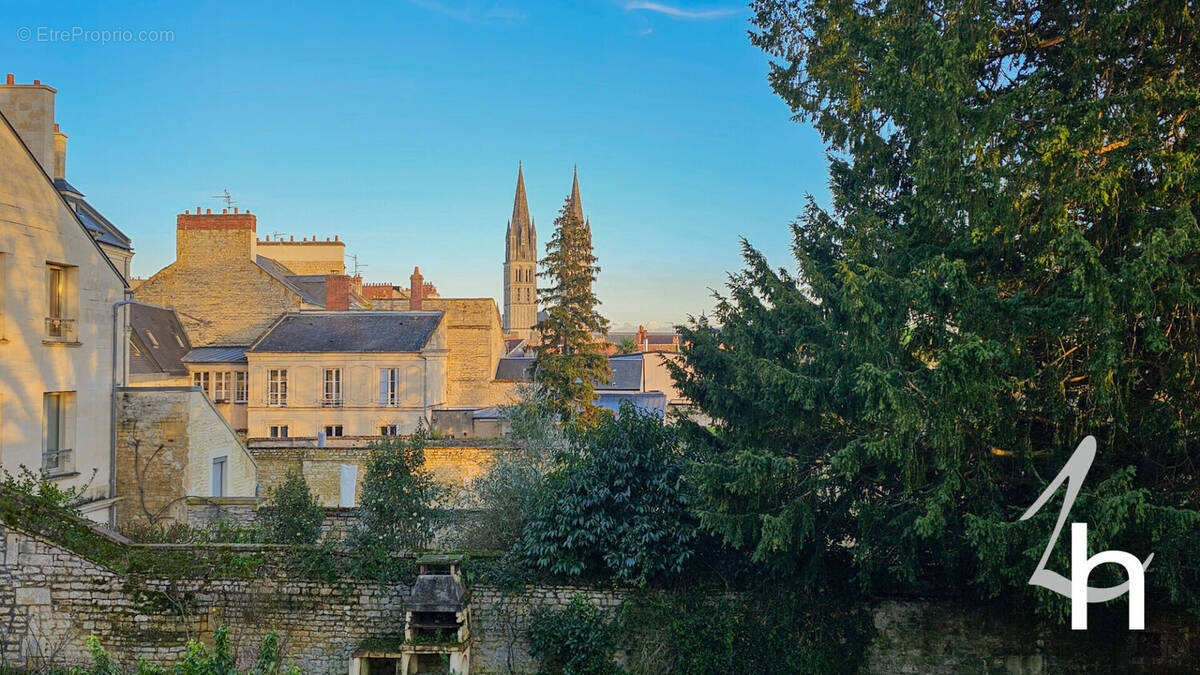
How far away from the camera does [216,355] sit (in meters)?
32.2

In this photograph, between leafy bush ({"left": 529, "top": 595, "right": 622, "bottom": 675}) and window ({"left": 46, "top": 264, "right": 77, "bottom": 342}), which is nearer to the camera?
leafy bush ({"left": 529, "top": 595, "right": 622, "bottom": 675})

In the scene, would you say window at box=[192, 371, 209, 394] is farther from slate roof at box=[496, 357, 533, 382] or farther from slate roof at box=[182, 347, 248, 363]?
slate roof at box=[496, 357, 533, 382]

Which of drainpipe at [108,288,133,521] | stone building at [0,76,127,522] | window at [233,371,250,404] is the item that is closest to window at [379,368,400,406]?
window at [233,371,250,404]

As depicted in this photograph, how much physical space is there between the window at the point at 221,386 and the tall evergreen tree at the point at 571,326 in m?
12.4

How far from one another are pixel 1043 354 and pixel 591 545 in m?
6.21

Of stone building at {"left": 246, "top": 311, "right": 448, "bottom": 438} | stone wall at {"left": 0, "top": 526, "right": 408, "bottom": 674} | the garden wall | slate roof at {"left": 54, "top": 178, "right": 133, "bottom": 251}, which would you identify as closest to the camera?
the garden wall

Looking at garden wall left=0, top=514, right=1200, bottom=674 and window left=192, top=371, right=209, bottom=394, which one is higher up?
window left=192, top=371, right=209, bottom=394

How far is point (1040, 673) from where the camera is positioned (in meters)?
10.8

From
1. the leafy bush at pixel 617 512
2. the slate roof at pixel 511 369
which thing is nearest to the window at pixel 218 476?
the leafy bush at pixel 617 512

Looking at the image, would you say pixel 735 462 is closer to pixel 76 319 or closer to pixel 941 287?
pixel 941 287

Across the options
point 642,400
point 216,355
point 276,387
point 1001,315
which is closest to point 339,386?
point 276,387

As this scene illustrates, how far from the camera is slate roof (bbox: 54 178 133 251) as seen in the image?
60.4 feet

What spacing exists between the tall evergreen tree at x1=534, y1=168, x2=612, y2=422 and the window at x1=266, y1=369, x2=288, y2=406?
394 inches

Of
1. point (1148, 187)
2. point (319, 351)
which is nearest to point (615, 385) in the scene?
point (319, 351)
